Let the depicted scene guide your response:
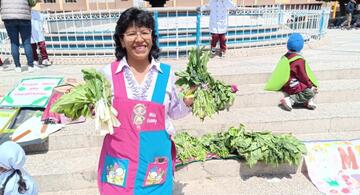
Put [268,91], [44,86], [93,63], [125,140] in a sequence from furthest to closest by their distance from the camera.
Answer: [93,63]
[268,91]
[44,86]
[125,140]

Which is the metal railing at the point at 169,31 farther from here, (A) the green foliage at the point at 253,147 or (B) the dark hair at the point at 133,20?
(B) the dark hair at the point at 133,20

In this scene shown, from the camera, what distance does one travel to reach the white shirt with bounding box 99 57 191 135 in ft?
5.47

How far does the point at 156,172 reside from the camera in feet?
5.71

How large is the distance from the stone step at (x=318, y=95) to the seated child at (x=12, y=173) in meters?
3.01

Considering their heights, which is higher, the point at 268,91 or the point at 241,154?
the point at 268,91

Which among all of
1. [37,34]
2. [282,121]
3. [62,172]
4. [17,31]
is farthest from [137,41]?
[37,34]

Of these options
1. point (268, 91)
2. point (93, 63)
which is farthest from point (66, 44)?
point (268, 91)

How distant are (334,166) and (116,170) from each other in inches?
104

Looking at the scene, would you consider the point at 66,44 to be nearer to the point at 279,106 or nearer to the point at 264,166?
the point at 279,106

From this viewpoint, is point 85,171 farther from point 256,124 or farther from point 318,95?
point 318,95

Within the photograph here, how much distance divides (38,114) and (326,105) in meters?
4.25

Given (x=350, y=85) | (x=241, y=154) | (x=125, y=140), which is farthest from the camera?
(x=350, y=85)

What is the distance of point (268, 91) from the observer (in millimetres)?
4523

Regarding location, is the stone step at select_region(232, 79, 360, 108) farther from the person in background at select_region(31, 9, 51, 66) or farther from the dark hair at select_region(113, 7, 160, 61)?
the person in background at select_region(31, 9, 51, 66)
